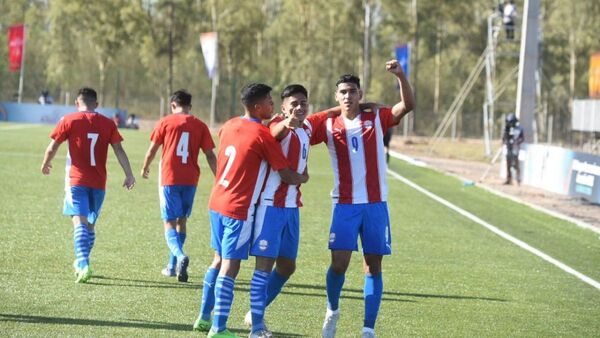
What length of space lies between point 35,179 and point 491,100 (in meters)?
26.1

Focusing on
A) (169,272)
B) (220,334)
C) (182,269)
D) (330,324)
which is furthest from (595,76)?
(220,334)

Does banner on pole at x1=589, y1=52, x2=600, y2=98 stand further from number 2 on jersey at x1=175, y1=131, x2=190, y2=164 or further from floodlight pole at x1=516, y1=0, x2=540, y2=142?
number 2 on jersey at x1=175, y1=131, x2=190, y2=164

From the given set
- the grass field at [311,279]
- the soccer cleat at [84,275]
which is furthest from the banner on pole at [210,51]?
the soccer cleat at [84,275]

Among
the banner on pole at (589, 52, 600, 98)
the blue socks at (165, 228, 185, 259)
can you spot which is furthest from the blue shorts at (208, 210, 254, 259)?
the banner on pole at (589, 52, 600, 98)

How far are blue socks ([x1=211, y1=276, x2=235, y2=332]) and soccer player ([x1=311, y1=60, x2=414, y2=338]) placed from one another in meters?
0.92

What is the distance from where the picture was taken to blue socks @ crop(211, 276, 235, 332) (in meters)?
7.88

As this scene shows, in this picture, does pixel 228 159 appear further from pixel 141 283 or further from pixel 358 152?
pixel 141 283

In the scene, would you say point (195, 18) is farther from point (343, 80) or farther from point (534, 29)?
point (343, 80)

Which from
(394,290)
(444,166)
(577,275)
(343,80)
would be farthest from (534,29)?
(343,80)

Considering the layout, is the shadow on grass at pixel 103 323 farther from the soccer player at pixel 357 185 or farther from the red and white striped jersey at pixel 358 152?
the red and white striped jersey at pixel 358 152

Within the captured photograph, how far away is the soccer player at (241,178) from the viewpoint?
25.8ft

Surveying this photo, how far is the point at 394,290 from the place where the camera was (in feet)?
36.9

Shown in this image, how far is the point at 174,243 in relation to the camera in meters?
11.0

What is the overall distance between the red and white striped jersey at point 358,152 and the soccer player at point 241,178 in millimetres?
651
